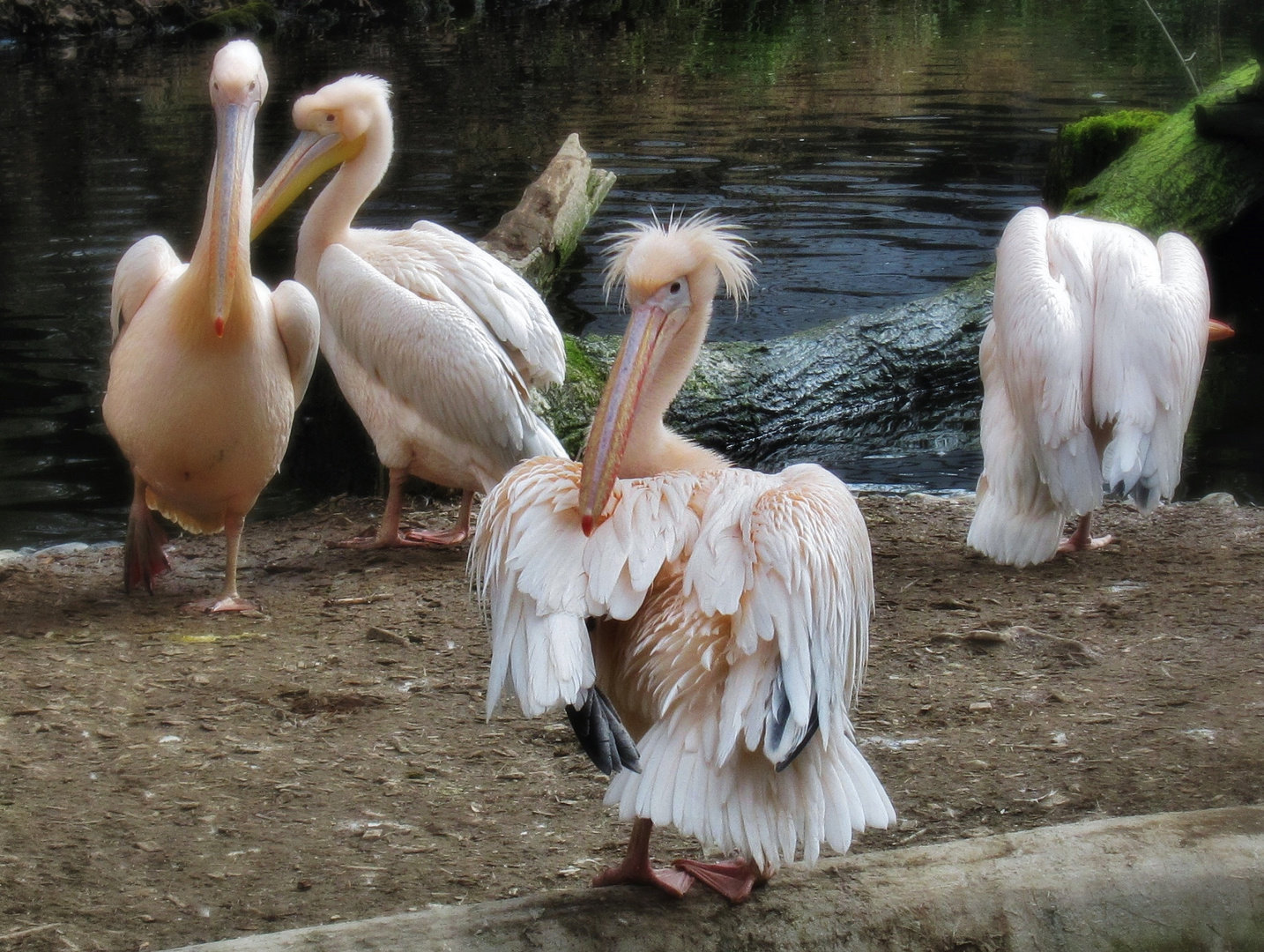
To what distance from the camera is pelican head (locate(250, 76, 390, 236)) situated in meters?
5.13

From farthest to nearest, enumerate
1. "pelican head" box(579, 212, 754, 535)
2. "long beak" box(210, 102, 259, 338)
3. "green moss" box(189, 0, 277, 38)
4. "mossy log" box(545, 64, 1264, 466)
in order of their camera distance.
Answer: "green moss" box(189, 0, 277, 38), "mossy log" box(545, 64, 1264, 466), "long beak" box(210, 102, 259, 338), "pelican head" box(579, 212, 754, 535)

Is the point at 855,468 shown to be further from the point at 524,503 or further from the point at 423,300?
the point at 524,503

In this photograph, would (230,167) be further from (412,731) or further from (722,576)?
(722,576)

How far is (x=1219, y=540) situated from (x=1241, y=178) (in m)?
3.96

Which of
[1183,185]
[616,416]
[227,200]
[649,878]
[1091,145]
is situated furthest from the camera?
[1091,145]

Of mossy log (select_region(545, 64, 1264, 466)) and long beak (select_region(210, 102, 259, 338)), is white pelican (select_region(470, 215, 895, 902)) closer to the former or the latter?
long beak (select_region(210, 102, 259, 338))

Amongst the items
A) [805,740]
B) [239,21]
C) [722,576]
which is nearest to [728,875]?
[805,740]

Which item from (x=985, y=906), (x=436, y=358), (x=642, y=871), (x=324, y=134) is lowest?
(x=642, y=871)

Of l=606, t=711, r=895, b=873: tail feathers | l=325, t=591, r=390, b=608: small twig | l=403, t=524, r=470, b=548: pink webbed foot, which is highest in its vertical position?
l=606, t=711, r=895, b=873: tail feathers

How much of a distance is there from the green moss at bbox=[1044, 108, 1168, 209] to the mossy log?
187 centimetres

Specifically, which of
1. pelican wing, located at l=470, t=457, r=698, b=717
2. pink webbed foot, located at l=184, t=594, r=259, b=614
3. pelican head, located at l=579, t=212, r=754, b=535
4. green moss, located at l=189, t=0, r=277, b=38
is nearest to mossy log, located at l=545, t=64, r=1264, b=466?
pink webbed foot, located at l=184, t=594, r=259, b=614

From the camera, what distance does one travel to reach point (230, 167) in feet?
12.2

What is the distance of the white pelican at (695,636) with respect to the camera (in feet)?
6.48

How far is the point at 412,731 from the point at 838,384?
141 inches
